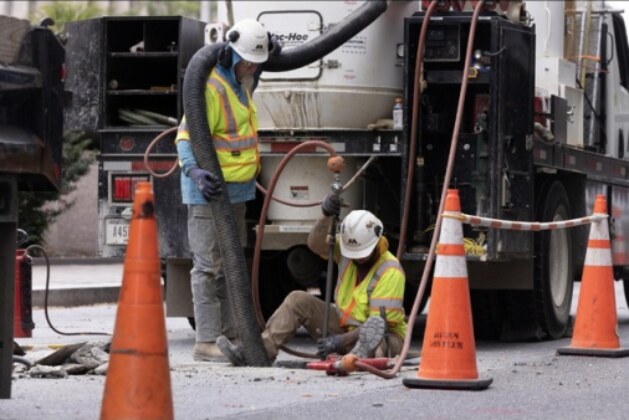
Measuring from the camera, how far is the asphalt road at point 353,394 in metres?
7.48

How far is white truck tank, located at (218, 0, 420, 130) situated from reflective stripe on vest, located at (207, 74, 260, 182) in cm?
143

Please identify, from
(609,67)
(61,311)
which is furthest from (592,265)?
(61,311)

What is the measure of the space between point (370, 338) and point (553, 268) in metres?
3.72

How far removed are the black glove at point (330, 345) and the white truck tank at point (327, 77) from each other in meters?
2.25

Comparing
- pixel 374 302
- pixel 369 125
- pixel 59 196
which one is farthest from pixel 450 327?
pixel 59 196

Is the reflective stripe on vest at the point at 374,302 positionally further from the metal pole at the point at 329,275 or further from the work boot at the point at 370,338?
the work boot at the point at 370,338

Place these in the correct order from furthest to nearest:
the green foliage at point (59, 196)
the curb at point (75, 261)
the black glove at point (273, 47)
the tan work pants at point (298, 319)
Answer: the curb at point (75, 261), the green foliage at point (59, 196), the black glove at point (273, 47), the tan work pants at point (298, 319)

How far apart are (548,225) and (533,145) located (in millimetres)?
1418

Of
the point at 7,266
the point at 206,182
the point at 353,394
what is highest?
the point at 206,182

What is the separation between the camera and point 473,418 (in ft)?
24.1

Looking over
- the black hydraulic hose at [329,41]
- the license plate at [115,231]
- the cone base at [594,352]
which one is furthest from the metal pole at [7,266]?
the license plate at [115,231]

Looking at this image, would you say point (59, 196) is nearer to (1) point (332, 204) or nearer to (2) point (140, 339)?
(1) point (332, 204)

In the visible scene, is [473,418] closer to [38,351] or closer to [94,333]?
[38,351]

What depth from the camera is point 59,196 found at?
24359 millimetres
